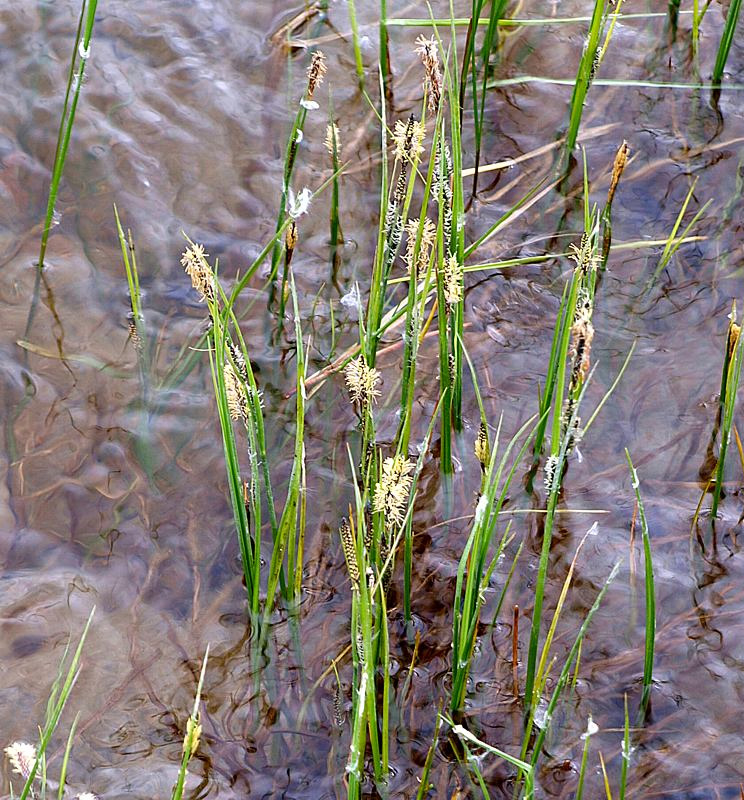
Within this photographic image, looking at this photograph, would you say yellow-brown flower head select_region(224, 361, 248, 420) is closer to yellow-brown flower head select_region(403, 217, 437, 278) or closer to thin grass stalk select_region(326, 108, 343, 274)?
yellow-brown flower head select_region(403, 217, 437, 278)

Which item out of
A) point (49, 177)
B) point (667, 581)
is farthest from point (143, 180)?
point (667, 581)

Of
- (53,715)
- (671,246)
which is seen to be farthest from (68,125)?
(671,246)

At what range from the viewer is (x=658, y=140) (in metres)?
3.00

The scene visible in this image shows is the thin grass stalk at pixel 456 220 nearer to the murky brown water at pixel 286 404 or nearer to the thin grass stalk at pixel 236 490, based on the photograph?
the murky brown water at pixel 286 404

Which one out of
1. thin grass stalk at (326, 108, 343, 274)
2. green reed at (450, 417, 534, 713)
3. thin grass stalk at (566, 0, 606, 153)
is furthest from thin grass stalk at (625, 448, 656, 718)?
thin grass stalk at (566, 0, 606, 153)

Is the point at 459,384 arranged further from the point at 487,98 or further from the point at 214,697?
the point at 487,98

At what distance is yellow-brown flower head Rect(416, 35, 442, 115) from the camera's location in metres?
1.68

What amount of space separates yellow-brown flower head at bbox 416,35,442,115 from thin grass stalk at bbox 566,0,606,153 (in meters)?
0.80

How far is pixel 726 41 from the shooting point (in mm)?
2848

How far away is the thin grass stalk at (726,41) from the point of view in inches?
109

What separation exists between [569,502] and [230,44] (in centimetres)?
197

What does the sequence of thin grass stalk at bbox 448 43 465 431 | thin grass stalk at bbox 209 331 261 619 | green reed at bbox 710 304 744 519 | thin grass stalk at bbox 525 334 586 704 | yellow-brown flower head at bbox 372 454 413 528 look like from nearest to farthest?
yellow-brown flower head at bbox 372 454 413 528 < thin grass stalk at bbox 525 334 586 704 < thin grass stalk at bbox 209 331 261 619 < thin grass stalk at bbox 448 43 465 431 < green reed at bbox 710 304 744 519

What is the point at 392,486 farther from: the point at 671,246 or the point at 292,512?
the point at 671,246

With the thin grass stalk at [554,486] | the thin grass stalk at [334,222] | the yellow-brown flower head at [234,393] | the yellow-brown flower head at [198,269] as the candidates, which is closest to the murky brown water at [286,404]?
the thin grass stalk at [334,222]
